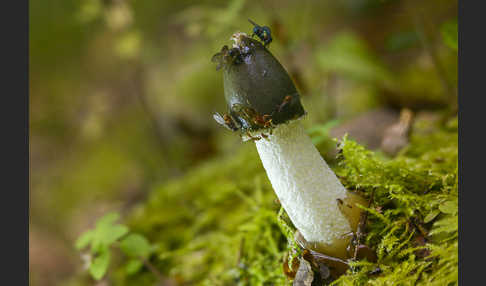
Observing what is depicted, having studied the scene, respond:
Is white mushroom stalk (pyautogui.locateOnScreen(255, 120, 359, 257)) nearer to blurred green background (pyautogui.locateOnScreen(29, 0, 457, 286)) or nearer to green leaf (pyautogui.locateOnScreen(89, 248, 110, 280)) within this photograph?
green leaf (pyautogui.locateOnScreen(89, 248, 110, 280))

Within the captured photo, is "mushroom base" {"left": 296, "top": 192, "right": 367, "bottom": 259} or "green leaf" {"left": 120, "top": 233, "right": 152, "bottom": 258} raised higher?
"green leaf" {"left": 120, "top": 233, "right": 152, "bottom": 258}

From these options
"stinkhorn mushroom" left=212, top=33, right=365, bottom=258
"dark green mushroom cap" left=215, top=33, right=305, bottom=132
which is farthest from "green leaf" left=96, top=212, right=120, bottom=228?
"dark green mushroom cap" left=215, top=33, right=305, bottom=132

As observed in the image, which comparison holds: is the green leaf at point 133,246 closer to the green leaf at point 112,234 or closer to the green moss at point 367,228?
the green leaf at point 112,234

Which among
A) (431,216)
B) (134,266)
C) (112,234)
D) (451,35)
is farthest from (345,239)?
(134,266)

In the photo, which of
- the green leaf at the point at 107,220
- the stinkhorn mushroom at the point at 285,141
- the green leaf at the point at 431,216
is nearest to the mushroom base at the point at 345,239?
the stinkhorn mushroom at the point at 285,141

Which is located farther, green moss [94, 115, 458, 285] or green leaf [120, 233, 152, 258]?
green leaf [120, 233, 152, 258]

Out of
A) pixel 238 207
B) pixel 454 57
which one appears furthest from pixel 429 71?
pixel 238 207
